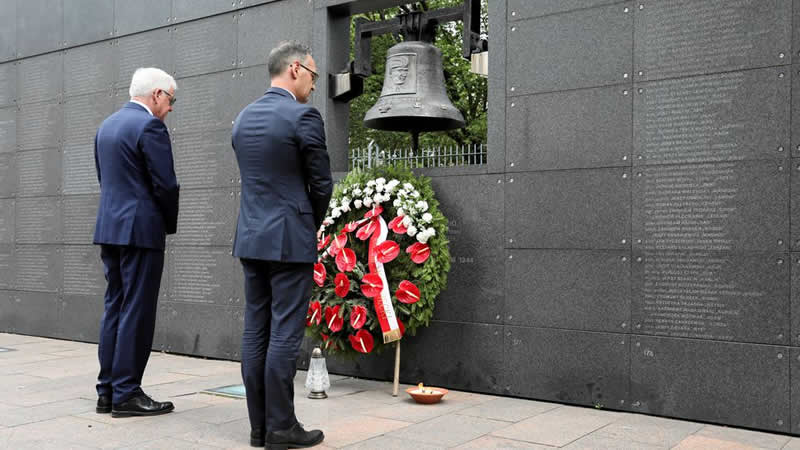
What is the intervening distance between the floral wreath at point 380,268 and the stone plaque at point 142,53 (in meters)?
2.90

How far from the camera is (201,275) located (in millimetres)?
7152

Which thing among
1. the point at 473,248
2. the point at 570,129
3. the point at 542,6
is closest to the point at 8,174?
the point at 473,248

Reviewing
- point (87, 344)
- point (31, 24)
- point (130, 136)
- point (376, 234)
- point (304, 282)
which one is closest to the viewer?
point (304, 282)

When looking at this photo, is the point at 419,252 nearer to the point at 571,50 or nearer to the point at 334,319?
the point at 334,319

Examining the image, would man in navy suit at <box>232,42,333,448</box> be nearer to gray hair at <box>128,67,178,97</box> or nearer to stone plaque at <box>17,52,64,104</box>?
gray hair at <box>128,67,178,97</box>

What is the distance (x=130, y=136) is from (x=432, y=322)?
2.44 m

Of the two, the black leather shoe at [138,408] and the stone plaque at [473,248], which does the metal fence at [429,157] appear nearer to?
the stone plaque at [473,248]

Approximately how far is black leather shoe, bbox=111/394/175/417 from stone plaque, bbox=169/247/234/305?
7.37 feet

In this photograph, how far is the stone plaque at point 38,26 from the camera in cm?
846

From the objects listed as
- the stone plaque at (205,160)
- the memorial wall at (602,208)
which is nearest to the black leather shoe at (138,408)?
the memorial wall at (602,208)

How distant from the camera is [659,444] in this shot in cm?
410

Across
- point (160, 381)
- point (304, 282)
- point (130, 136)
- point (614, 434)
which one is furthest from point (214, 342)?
point (614, 434)

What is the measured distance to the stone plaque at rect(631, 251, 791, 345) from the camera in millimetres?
4434

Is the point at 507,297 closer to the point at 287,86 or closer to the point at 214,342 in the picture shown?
the point at 287,86
